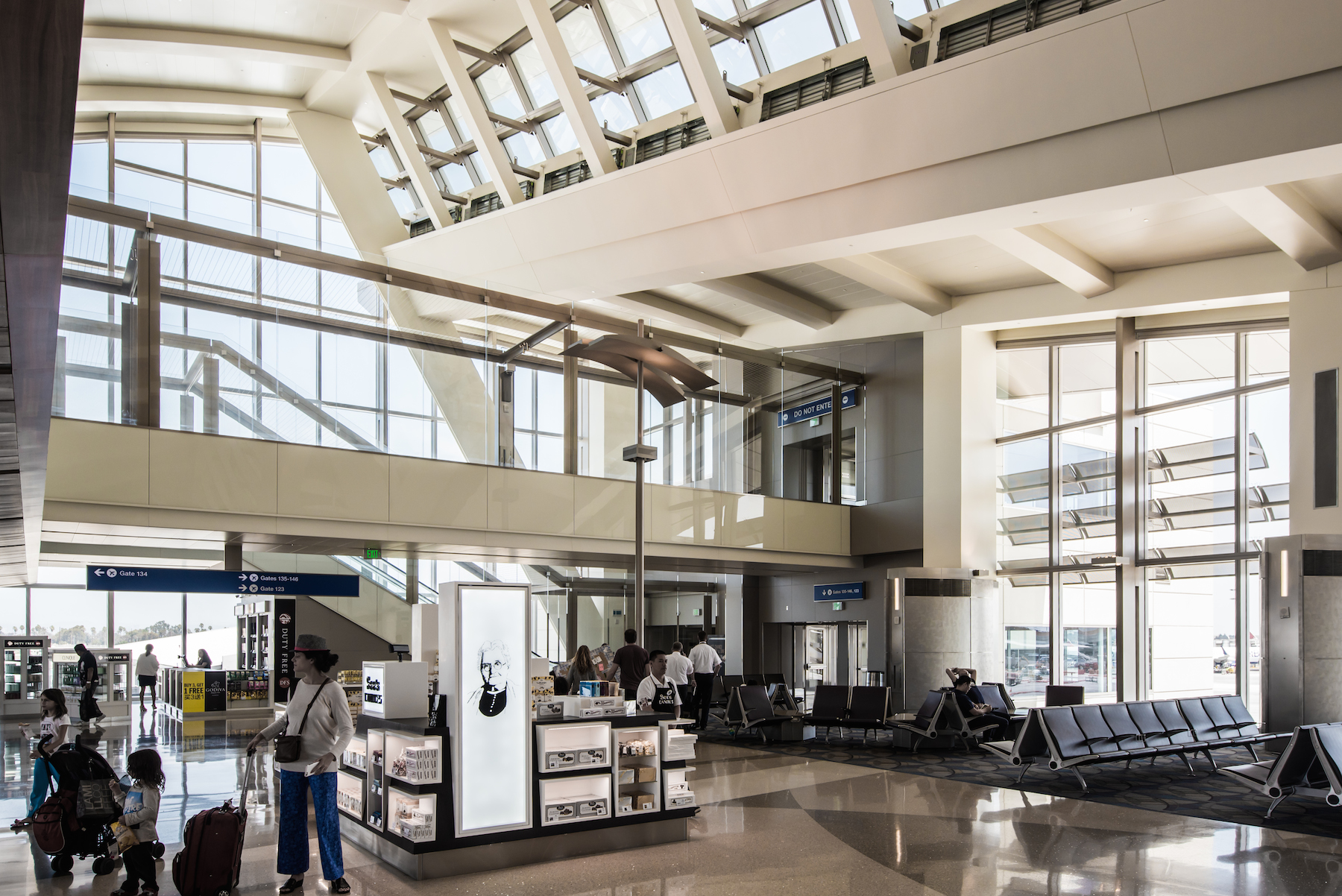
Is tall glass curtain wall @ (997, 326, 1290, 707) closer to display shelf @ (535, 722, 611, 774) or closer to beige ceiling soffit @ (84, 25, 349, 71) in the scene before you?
display shelf @ (535, 722, 611, 774)

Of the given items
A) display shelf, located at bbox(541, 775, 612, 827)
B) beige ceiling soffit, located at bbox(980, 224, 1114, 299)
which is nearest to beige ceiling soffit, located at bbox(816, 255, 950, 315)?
beige ceiling soffit, located at bbox(980, 224, 1114, 299)

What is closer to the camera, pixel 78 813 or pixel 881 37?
pixel 78 813

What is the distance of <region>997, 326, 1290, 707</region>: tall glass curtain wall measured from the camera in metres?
16.1

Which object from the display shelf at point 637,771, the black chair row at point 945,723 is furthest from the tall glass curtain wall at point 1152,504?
the display shelf at point 637,771

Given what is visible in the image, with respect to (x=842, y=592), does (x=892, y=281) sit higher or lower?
higher

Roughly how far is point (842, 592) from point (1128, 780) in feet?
31.9

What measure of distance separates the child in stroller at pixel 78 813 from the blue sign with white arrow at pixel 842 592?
607 inches

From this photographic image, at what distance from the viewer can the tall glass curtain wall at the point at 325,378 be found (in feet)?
41.1

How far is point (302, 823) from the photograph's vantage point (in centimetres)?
629

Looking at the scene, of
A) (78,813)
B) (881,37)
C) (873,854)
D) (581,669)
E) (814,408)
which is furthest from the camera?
(814,408)

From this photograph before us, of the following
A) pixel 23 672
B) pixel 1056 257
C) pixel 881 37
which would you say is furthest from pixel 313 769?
pixel 23 672

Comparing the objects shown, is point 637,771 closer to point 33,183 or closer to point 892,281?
point 33,183

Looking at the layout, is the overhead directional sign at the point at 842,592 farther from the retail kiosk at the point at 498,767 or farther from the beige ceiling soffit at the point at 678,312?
the retail kiosk at the point at 498,767

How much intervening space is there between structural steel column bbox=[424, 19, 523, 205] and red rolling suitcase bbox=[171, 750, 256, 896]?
12.7m
